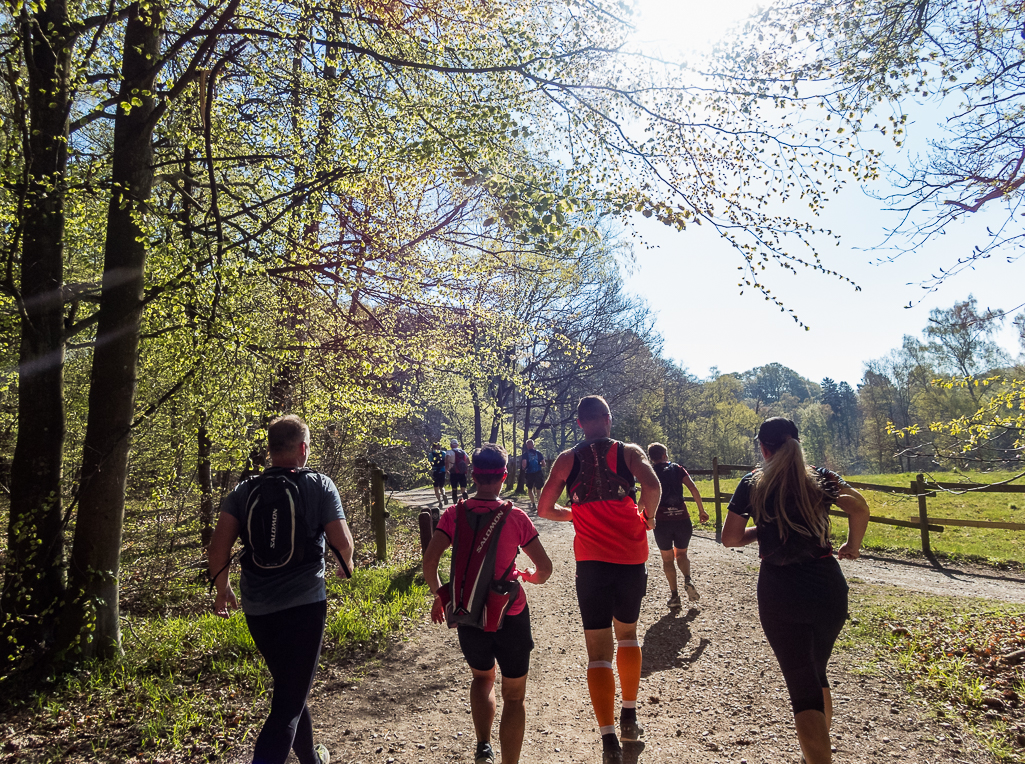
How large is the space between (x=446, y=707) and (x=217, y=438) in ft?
13.6

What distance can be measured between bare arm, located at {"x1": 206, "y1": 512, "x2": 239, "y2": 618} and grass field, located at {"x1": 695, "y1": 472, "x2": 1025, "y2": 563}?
313 inches

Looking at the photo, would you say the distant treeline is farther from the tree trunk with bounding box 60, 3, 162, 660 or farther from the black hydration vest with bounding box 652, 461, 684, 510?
the tree trunk with bounding box 60, 3, 162, 660

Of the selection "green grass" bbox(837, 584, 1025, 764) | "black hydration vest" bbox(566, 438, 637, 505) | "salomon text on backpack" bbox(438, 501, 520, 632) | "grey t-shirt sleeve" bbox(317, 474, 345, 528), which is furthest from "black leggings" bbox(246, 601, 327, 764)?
"green grass" bbox(837, 584, 1025, 764)

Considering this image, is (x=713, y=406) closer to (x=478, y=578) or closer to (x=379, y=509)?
(x=379, y=509)

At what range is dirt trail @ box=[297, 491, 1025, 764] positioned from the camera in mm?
3736

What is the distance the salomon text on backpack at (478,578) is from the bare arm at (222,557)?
1.10 m

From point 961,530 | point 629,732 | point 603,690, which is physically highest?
point 603,690

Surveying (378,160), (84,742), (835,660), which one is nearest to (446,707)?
(84,742)

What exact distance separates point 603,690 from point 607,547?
81 centimetres

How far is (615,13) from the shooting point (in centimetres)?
520

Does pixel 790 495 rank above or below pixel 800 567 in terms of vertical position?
above

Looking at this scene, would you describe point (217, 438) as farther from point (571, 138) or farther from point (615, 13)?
point (615, 13)

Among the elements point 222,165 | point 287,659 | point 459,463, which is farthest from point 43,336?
point 459,463

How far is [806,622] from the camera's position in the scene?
2.84 m
